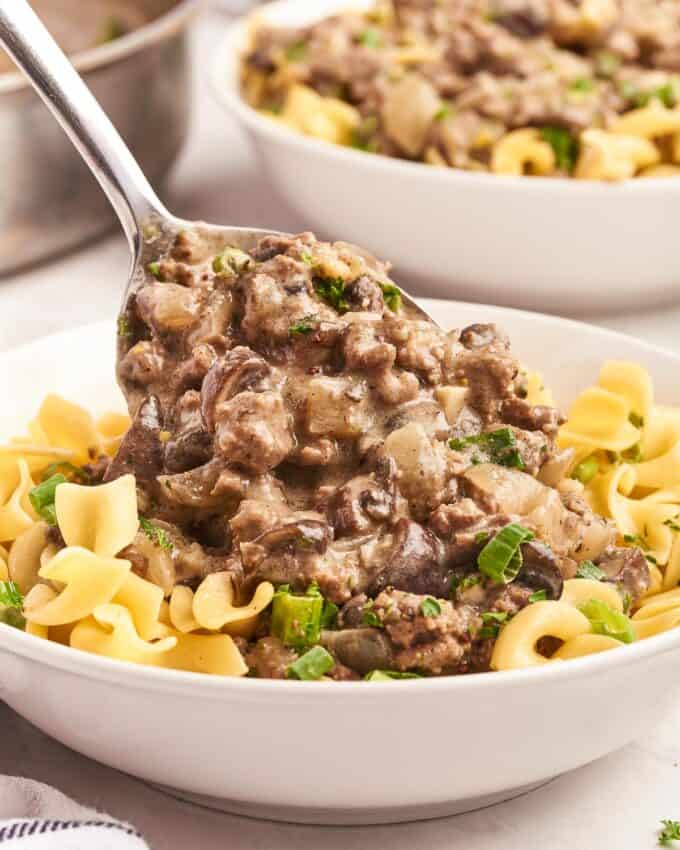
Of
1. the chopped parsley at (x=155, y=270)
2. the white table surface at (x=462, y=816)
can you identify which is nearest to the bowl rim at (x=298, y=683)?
the white table surface at (x=462, y=816)

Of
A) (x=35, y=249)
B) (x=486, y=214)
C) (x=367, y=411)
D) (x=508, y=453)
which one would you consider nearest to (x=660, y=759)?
(x=508, y=453)

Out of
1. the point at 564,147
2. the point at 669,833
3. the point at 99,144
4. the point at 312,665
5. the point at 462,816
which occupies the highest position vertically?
the point at 99,144

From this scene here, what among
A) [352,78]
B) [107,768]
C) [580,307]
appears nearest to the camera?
[107,768]

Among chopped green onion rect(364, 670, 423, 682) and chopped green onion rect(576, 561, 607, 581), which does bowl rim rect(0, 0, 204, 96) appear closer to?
chopped green onion rect(576, 561, 607, 581)

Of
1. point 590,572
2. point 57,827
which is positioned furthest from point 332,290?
point 57,827

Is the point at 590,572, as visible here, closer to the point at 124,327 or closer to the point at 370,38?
the point at 124,327

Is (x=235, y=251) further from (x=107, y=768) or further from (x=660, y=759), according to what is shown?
(x=660, y=759)
